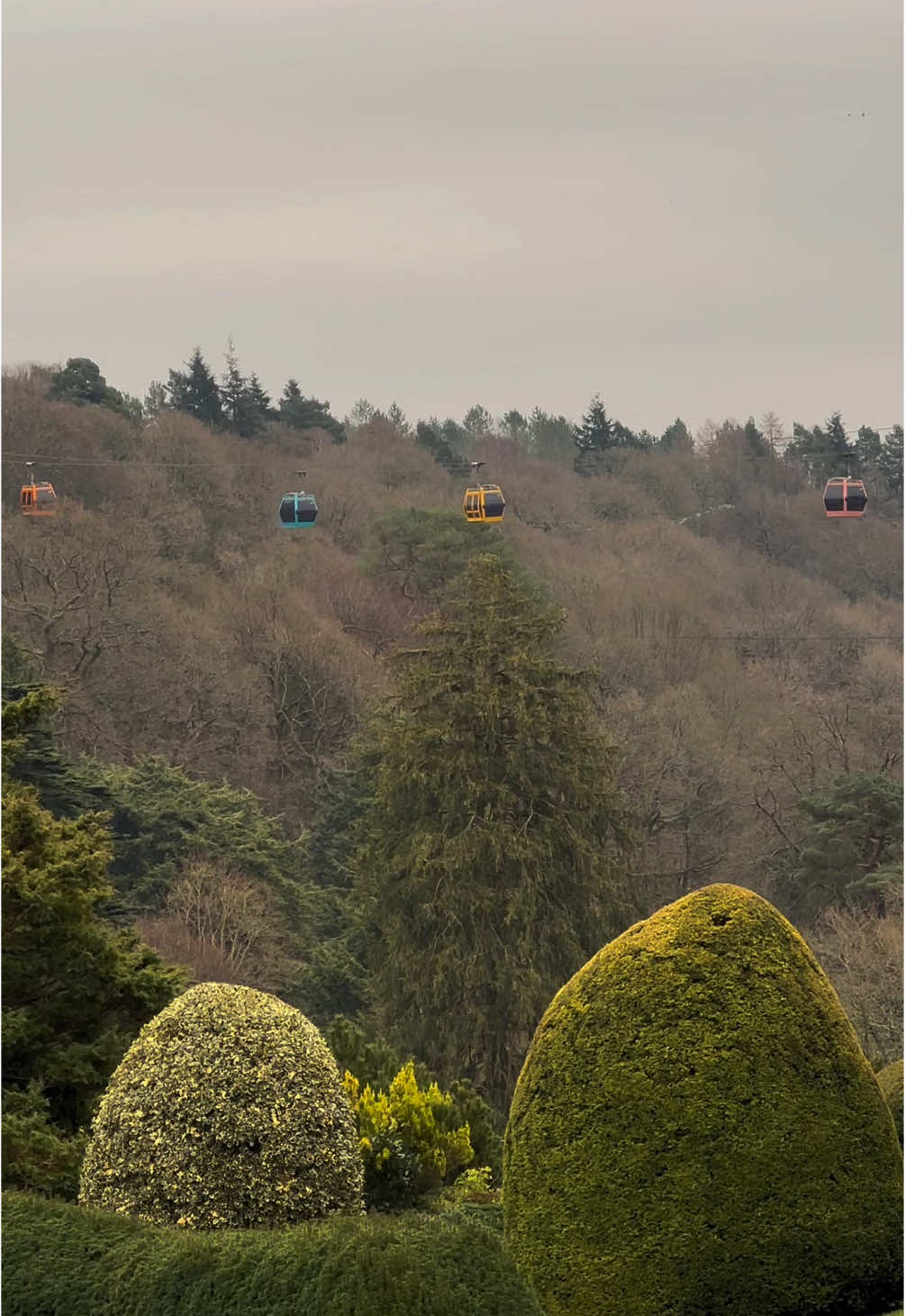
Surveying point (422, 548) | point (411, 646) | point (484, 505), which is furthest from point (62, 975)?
point (422, 548)

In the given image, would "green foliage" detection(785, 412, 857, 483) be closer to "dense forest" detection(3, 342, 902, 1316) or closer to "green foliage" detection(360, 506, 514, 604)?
"dense forest" detection(3, 342, 902, 1316)

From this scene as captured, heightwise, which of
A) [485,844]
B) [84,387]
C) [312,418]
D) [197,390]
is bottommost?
[485,844]

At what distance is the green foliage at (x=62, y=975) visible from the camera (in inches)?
421

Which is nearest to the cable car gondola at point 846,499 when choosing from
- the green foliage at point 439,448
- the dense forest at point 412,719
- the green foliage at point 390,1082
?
the dense forest at point 412,719

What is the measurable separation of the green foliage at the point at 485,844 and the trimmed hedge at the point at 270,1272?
71.2 ft

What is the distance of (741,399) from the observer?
2045 inches

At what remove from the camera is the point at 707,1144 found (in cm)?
665

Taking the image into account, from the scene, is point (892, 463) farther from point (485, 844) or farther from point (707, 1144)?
point (707, 1144)

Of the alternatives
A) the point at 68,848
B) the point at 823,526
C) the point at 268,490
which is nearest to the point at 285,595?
the point at 268,490

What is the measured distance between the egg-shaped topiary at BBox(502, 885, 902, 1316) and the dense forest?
2.44 metres

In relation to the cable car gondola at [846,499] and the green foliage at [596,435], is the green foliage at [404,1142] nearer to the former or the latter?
the cable car gondola at [846,499]

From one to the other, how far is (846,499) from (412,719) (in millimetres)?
9546

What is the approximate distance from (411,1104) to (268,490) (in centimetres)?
4879

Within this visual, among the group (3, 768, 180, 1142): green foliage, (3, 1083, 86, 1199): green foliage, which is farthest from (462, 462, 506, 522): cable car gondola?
(3, 1083, 86, 1199): green foliage
